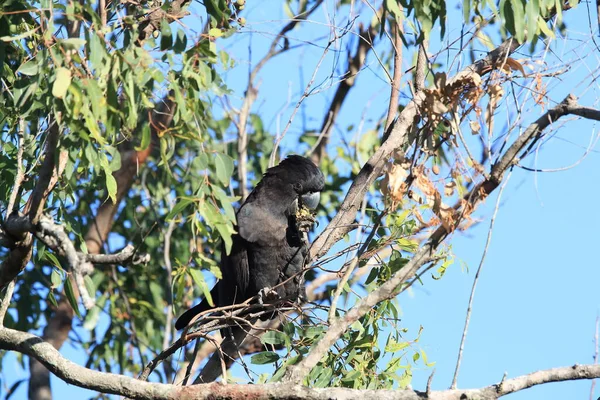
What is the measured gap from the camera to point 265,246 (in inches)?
160

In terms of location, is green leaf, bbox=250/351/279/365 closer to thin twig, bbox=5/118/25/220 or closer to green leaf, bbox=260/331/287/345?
green leaf, bbox=260/331/287/345

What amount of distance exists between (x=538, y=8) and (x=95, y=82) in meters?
1.38

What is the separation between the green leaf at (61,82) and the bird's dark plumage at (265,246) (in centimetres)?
212

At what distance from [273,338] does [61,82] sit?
1.38 meters

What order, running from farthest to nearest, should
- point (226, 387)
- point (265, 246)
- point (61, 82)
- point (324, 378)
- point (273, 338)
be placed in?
1. point (265, 246)
2. point (273, 338)
3. point (324, 378)
4. point (226, 387)
5. point (61, 82)

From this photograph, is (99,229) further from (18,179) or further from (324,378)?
(324,378)

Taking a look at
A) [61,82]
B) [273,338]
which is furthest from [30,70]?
[273,338]

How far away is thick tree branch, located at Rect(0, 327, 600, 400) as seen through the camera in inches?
89.5

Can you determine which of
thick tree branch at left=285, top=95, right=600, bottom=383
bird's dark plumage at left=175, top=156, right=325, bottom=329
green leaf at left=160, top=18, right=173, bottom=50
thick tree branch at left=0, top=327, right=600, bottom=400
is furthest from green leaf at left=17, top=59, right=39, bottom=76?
bird's dark plumage at left=175, top=156, right=325, bottom=329

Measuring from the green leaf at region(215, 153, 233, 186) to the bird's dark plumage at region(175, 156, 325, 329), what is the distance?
68.1 inches

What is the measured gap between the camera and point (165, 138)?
2.28m

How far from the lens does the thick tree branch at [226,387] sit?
227 cm

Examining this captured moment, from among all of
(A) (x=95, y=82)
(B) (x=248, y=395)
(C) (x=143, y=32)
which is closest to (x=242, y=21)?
(C) (x=143, y=32)

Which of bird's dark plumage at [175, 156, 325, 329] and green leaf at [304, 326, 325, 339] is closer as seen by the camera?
green leaf at [304, 326, 325, 339]
